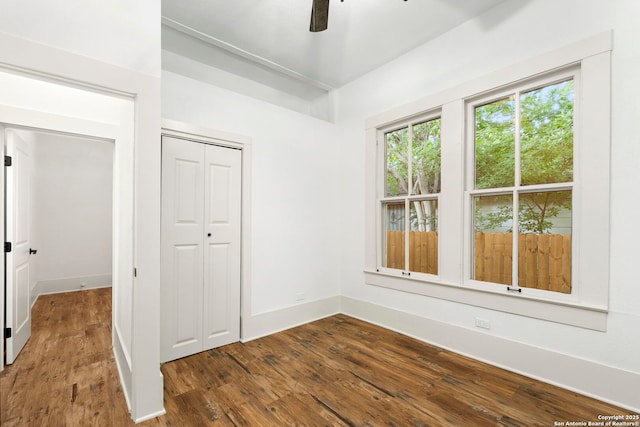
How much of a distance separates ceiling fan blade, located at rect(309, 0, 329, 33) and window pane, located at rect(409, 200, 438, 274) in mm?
1940

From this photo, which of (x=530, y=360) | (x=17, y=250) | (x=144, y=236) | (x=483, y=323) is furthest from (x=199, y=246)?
(x=530, y=360)

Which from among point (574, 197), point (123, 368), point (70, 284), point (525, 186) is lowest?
point (70, 284)

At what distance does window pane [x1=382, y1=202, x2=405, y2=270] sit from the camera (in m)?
3.33

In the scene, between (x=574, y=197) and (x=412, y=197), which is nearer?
(x=574, y=197)

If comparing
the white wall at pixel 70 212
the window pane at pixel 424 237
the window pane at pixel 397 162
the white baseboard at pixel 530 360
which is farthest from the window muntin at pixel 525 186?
the white wall at pixel 70 212

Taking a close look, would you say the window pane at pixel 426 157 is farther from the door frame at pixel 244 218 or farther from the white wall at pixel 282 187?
the door frame at pixel 244 218

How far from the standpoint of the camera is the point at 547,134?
7.62 feet

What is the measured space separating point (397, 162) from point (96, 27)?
2828 mm

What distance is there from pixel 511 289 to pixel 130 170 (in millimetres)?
3141

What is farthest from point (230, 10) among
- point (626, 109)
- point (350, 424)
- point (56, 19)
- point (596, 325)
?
point (596, 325)

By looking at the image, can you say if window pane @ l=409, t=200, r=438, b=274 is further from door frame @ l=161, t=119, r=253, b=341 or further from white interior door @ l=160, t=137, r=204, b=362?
white interior door @ l=160, t=137, r=204, b=362

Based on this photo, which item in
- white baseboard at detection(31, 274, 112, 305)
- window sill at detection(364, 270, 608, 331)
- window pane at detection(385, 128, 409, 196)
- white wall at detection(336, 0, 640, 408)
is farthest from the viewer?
white baseboard at detection(31, 274, 112, 305)

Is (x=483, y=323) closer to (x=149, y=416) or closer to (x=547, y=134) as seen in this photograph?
(x=547, y=134)

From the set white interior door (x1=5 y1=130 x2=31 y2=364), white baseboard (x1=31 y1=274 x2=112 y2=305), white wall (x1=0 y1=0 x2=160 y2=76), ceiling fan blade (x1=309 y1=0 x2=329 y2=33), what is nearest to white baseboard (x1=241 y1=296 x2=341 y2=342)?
white interior door (x1=5 y1=130 x2=31 y2=364)
